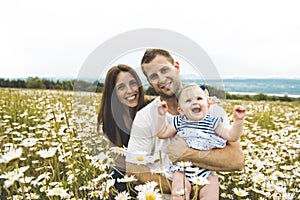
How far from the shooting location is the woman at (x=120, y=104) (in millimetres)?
2078

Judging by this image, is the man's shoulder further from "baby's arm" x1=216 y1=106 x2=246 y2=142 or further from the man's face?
"baby's arm" x1=216 y1=106 x2=246 y2=142

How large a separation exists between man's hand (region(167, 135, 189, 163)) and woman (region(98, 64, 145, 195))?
25cm

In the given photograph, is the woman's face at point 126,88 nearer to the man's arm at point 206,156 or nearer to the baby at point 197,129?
the baby at point 197,129

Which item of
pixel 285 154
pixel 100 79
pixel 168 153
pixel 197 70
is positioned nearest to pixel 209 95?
pixel 197 70

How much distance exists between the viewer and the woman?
2078 mm

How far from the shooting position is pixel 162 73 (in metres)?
Answer: 1.97

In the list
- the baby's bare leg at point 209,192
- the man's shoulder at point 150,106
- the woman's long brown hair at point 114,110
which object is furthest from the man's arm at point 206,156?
the woman's long brown hair at point 114,110

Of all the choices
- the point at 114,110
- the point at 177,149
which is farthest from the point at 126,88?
the point at 177,149

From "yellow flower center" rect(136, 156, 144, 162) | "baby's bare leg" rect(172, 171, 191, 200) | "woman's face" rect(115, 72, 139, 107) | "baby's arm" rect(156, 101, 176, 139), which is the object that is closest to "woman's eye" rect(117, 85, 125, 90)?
"woman's face" rect(115, 72, 139, 107)

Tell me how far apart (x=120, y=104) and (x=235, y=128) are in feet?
2.05

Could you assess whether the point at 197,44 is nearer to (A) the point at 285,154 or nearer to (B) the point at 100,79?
(B) the point at 100,79

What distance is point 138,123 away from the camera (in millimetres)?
2203

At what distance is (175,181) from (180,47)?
0.66 meters

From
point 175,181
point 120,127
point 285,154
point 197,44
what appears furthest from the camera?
point 285,154
